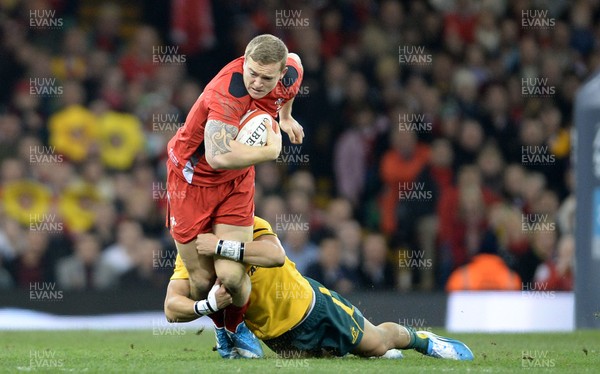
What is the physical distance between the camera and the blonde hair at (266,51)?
7.84 m

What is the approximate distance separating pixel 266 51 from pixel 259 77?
0.18 metres

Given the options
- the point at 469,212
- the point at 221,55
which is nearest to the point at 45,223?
the point at 221,55

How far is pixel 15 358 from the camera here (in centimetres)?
851

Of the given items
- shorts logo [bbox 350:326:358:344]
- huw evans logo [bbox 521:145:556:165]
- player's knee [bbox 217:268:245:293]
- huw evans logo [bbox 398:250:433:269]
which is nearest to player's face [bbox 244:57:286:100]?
player's knee [bbox 217:268:245:293]

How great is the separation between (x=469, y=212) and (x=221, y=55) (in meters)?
4.02

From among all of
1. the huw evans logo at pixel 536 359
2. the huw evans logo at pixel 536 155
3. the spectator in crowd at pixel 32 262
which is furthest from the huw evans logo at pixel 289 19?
the huw evans logo at pixel 536 359

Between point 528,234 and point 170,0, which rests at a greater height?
point 170,0

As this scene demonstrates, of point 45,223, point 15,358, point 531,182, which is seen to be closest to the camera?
point 15,358

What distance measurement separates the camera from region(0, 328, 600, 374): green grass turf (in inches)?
297

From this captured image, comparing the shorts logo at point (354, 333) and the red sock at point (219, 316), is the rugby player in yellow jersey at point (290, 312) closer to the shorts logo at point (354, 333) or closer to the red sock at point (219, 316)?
the shorts logo at point (354, 333)

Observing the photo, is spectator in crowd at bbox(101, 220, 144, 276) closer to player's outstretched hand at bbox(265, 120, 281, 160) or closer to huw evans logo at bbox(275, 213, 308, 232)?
huw evans logo at bbox(275, 213, 308, 232)

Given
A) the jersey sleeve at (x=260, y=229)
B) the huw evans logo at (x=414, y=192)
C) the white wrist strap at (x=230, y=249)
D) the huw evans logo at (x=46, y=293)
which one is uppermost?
the huw evans logo at (x=414, y=192)

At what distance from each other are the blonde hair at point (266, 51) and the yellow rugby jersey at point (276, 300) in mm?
1369

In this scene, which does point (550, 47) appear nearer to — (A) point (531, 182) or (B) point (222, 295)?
(A) point (531, 182)
